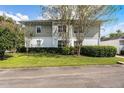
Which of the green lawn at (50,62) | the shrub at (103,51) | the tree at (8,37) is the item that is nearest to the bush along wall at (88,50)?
the shrub at (103,51)

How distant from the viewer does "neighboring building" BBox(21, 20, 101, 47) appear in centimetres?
2881

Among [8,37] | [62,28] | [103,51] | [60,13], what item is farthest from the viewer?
[62,28]

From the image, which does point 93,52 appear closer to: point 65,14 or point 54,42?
point 65,14

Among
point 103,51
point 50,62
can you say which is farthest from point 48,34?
point 50,62

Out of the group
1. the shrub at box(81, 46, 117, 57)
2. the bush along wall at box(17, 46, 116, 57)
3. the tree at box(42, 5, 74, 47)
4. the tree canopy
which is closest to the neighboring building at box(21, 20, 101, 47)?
the bush along wall at box(17, 46, 116, 57)

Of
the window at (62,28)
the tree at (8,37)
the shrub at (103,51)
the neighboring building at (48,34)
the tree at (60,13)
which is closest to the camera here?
the tree at (8,37)

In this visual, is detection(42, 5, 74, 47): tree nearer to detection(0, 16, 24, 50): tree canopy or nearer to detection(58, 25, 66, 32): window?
detection(58, 25, 66, 32): window

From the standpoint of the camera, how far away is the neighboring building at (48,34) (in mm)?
28812

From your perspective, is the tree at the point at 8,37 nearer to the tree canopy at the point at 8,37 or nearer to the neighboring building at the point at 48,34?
the tree canopy at the point at 8,37

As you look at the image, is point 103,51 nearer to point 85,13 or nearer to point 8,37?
point 85,13

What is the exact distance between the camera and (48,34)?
3019 cm

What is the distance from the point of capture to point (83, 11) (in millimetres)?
21266
